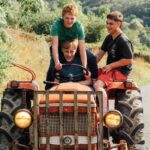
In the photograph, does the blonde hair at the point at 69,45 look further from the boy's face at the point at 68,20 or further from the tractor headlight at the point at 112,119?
the tractor headlight at the point at 112,119

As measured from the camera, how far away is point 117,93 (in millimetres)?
8125

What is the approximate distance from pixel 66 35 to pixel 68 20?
0.27m

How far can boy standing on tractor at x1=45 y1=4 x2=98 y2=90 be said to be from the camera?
8.26 meters

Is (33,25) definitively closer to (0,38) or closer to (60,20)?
(0,38)

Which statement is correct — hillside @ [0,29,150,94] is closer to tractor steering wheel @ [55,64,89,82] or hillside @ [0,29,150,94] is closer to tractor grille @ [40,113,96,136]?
tractor steering wheel @ [55,64,89,82]

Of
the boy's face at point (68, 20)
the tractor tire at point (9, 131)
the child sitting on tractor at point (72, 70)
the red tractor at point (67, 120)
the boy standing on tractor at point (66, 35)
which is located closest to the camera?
the red tractor at point (67, 120)

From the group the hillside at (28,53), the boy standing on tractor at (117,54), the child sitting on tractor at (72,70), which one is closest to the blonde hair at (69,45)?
the child sitting on tractor at (72,70)

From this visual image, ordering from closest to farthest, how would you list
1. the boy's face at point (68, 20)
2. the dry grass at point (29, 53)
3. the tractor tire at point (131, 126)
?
the tractor tire at point (131, 126)
the boy's face at point (68, 20)
the dry grass at point (29, 53)

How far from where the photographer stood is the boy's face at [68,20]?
8.38 metres

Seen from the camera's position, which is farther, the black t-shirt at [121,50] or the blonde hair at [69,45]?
the black t-shirt at [121,50]

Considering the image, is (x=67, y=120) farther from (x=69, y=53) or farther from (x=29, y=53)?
(x=29, y=53)

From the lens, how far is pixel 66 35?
8.62m

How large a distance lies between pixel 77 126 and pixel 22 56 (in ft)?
76.9

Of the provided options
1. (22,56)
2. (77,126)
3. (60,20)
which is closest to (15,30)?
(22,56)
